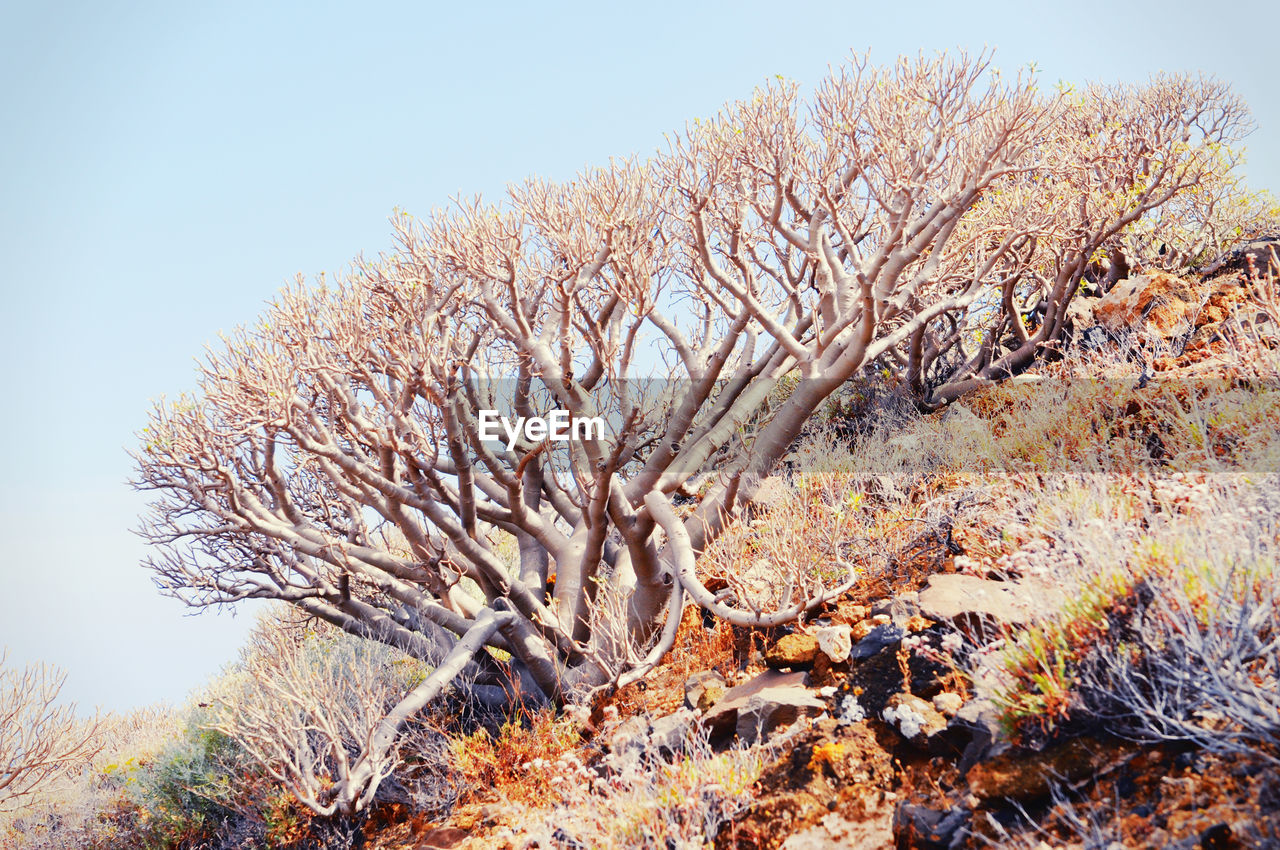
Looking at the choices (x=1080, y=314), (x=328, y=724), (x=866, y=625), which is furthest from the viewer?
(x=1080, y=314)

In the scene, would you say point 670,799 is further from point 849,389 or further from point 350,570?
point 849,389

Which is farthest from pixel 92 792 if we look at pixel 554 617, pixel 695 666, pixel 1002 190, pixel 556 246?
pixel 1002 190

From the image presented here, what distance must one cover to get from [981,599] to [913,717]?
0.94m

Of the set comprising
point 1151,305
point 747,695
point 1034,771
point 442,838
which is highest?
point 1151,305

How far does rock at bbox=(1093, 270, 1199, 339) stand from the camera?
912 cm

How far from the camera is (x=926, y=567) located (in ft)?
19.1

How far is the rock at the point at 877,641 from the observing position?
4.64 m

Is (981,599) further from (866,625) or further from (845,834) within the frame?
(845,834)

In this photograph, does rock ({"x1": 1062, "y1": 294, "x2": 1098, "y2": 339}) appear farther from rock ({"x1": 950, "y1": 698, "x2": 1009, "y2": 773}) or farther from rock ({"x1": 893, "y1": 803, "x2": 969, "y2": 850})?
rock ({"x1": 893, "y1": 803, "x2": 969, "y2": 850})

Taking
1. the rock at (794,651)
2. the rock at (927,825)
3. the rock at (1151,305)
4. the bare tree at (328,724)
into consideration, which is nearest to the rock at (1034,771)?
the rock at (927,825)

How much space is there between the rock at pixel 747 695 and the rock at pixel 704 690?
0.63 ft

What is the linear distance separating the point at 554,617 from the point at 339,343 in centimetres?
365

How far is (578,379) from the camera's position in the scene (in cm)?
854

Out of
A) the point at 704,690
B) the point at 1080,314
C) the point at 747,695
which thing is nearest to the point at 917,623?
the point at 747,695
